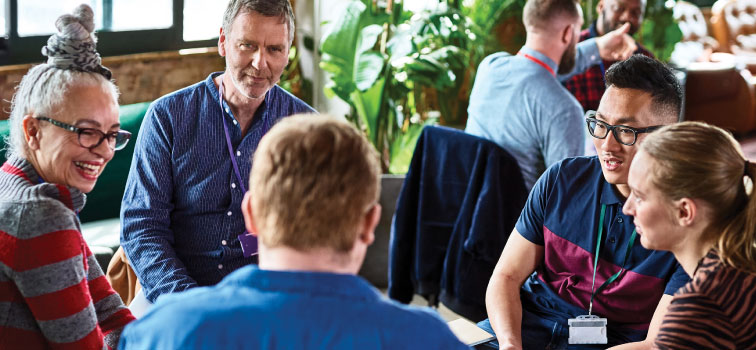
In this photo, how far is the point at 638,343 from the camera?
6.20 ft

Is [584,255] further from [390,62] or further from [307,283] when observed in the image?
[390,62]

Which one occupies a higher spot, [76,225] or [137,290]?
[76,225]

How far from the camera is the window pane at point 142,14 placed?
4191 mm

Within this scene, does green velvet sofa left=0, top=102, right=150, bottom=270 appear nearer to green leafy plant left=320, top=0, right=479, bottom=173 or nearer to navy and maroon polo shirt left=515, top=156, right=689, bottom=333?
green leafy plant left=320, top=0, right=479, bottom=173

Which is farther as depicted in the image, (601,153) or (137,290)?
(137,290)

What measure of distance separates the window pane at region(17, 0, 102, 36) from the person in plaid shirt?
91.2 inches

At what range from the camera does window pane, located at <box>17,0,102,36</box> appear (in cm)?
375

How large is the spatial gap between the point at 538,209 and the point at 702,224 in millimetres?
636

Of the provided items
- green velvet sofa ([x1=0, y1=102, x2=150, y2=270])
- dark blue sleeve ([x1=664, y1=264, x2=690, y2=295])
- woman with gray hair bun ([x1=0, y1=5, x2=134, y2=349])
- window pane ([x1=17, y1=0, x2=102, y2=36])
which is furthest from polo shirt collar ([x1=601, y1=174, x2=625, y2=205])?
window pane ([x1=17, y1=0, x2=102, y2=36])

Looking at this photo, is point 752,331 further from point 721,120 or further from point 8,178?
point 721,120

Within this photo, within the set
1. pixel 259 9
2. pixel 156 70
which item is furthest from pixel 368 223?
pixel 156 70

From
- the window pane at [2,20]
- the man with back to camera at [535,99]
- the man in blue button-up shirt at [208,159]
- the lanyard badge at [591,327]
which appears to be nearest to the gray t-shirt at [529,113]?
the man with back to camera at [535,99]

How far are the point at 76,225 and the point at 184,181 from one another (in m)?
0.72

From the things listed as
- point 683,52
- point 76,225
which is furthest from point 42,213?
point 683,52
